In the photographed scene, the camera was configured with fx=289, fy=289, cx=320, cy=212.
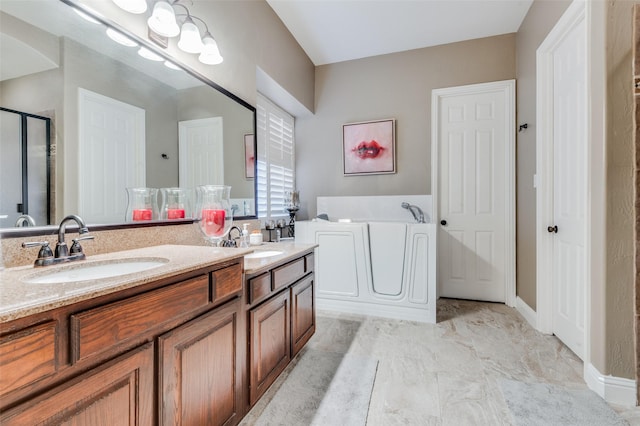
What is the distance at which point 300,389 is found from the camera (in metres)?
1.66

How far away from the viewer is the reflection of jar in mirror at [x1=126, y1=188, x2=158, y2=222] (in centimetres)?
141

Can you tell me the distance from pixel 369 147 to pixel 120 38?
2632mm

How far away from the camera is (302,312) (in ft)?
6.44

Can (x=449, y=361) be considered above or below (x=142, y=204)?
below

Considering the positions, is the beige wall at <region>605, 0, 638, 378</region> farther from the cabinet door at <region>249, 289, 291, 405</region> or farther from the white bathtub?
the cabinet door at <region>249, 289, 291, 405</region>

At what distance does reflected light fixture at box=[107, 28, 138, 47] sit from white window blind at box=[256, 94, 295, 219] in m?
1.46

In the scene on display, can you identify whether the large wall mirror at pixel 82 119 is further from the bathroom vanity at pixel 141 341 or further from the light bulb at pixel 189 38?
the bathroom vanity at pixel 141 341

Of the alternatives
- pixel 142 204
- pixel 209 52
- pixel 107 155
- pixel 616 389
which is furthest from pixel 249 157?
pixel 616 389

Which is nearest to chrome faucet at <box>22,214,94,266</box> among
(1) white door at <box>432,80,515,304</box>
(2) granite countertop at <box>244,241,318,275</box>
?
(2) granite countertop at <box>244,241,318,275</box>

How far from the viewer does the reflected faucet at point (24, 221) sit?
1.00 meters

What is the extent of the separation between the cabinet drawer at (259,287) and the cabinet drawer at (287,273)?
0.16ft

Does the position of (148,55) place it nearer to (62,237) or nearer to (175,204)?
(175,204)

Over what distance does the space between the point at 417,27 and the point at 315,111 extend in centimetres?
145

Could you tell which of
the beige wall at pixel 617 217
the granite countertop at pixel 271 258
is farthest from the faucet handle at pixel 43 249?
the beige wall at pixel 617 217
